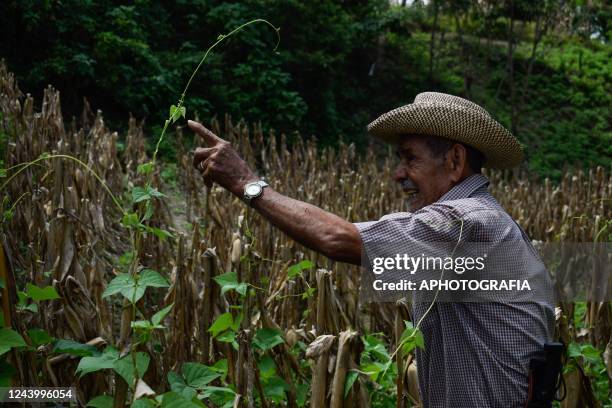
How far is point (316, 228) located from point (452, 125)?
1.75 feet

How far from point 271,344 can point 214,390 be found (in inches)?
8.0

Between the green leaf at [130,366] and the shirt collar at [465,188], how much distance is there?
0.88 m

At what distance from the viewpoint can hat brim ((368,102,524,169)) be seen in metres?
2.00

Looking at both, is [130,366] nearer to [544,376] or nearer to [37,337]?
[37,337]

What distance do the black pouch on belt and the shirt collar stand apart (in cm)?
45

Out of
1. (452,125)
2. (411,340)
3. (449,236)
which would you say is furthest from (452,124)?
(411,340)

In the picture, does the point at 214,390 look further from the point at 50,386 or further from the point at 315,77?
the point at 315,77

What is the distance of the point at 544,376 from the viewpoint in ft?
5.99

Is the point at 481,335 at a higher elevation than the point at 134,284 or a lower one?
lower

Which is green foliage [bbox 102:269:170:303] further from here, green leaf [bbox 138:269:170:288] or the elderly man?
the elderly man

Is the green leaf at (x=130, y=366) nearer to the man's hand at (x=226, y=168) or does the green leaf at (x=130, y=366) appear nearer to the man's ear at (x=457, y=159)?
the man's hand at (x=226, y=168)

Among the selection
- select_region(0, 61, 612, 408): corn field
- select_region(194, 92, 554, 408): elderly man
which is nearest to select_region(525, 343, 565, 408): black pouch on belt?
select_region(194, 92, 554, 408): elderly man

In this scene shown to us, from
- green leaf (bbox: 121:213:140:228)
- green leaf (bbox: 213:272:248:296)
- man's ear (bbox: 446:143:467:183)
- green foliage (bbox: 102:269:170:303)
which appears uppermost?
man's ear (bbox: 446:143:467:183)

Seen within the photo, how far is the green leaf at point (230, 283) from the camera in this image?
1.82m
